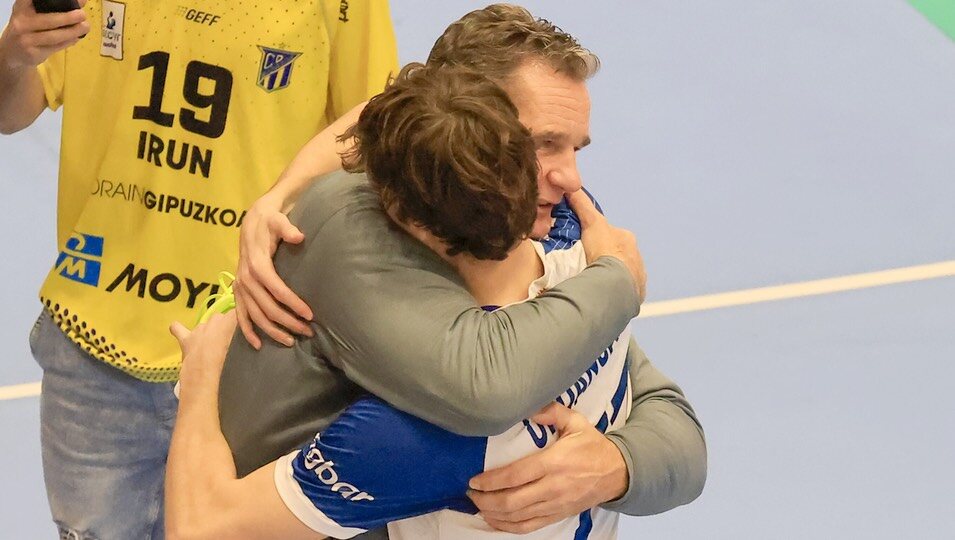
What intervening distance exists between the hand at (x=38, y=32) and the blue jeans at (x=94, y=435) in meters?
0.51

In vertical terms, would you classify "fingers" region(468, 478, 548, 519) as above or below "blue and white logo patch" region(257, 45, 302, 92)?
below

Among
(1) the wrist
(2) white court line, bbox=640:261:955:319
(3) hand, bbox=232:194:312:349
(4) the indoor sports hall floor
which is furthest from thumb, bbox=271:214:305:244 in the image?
(2) white court line, bbox=640:261:955:319

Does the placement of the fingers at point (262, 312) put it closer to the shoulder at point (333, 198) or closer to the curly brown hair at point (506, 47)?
the shoulder at point (333, 198)

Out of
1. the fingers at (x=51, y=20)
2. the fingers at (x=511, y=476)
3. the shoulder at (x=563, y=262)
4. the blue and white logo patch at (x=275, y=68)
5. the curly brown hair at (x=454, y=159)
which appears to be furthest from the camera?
the blue and white logo patch at (x=275, y=68)

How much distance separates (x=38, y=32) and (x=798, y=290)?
3.10m

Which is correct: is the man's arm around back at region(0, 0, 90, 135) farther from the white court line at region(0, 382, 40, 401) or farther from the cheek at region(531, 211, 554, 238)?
the white court line at region(0, 382, 40, 401)

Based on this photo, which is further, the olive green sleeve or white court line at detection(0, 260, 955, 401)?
white court line at detection(0, 260, 955, 401)

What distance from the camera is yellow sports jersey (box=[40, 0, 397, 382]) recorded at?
2.36 metres

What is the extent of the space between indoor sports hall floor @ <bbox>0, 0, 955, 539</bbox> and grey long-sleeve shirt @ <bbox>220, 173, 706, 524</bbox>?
220 cm

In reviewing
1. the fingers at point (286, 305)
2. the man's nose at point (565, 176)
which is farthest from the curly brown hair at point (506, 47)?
the fingers at point (286, 305)

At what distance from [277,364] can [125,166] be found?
90 cm

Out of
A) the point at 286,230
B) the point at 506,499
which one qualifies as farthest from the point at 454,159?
the point at 506,499

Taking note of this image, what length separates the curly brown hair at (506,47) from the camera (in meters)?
1.78

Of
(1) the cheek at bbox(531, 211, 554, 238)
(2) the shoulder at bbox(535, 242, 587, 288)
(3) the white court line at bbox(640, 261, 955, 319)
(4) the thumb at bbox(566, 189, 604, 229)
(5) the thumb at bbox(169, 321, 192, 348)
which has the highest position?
(4) the thumb at bbox(566, 189, 604, 229)
